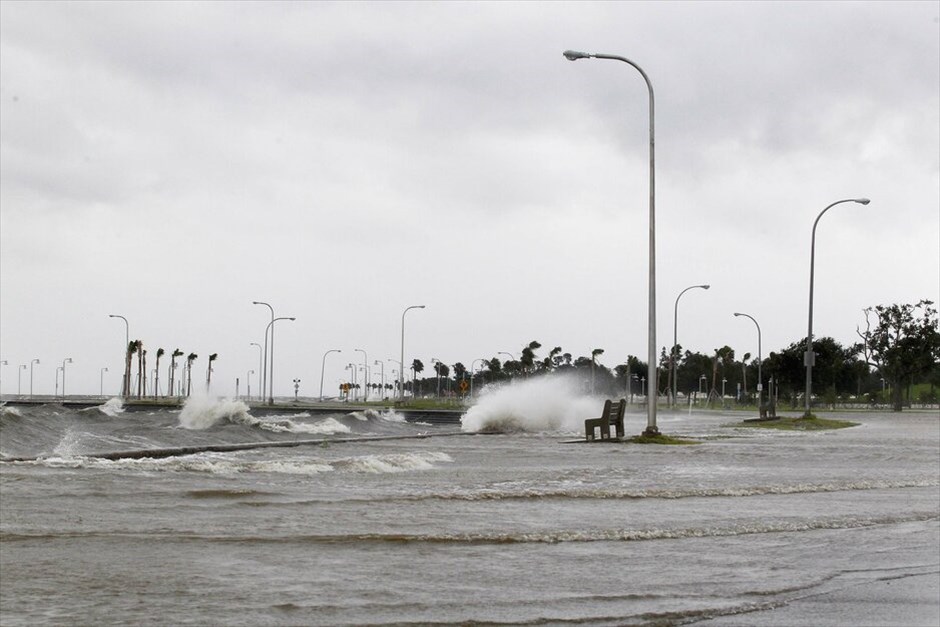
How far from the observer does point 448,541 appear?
948cm

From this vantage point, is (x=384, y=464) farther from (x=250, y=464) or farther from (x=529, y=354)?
(x=529, y=354)

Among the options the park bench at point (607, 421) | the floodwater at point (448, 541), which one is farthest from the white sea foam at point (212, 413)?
the floodwater at point (448, 541)

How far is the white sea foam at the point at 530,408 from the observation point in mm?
43438

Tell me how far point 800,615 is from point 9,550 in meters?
5.70

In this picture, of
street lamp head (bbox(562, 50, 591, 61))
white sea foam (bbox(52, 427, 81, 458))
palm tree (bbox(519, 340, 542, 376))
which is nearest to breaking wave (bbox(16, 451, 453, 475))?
white sea foam (bbox(52, 427, 81, 458))

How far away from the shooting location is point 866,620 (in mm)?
6422

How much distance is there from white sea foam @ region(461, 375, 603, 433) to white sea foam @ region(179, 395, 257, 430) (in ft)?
27.2

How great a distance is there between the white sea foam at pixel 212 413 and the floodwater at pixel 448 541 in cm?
2193

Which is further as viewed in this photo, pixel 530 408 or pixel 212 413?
pixel 530 408

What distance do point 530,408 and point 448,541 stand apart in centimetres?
3532

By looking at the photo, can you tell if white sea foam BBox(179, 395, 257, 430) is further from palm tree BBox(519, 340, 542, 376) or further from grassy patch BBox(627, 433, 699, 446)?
palm tree BBox(519, 340, 542, 376)

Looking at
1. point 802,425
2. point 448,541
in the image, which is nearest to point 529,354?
point 802,425

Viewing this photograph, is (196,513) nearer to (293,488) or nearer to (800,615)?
(293,488)

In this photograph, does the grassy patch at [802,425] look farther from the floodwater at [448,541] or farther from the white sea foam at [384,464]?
the white sea foam at [384,464]
